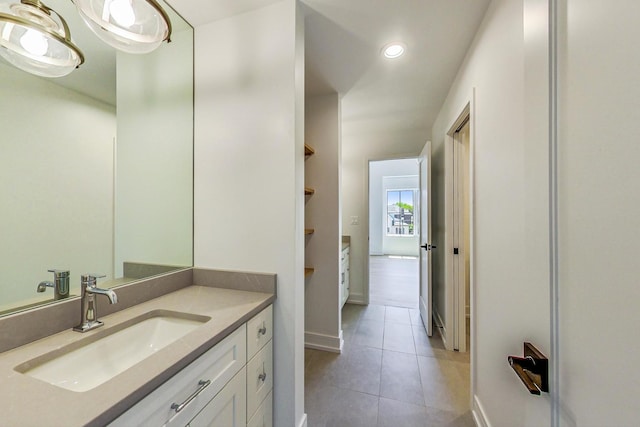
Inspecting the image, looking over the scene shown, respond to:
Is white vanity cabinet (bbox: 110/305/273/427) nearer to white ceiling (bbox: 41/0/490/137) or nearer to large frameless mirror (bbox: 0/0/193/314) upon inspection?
large frameless mirror (bbox: 0/0/193/314)

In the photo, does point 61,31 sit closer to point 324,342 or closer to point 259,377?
point 259,377

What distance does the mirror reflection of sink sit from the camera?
29.7 inches

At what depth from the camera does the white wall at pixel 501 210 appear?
2.37 feet

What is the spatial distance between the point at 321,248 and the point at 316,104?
143 cm

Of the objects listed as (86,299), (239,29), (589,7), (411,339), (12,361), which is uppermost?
(239,29)

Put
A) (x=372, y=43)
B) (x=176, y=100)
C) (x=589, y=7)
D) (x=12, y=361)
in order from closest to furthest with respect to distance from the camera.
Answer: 1. (x=589, y=7)
2. (x=12, y=361)
3. (x=176, y=100)
4. (x=372, y=43)

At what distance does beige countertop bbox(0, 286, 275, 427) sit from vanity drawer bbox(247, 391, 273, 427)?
0.47m

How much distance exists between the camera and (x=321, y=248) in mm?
2340

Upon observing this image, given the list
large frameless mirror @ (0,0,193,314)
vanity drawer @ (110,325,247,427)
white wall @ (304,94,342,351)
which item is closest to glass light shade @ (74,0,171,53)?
large frameless mirror @ (0,0,193,314)

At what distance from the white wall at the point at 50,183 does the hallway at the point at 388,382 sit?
156cm

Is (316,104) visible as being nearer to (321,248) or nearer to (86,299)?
(321,248)

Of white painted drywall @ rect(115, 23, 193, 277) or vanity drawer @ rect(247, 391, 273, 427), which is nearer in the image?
vanity drawer @ rect(247, 391, 273, 427)

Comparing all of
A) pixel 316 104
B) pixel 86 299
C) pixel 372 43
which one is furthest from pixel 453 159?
pixel 86 299

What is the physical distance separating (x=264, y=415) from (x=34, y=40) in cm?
181
